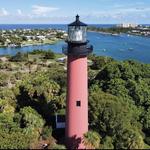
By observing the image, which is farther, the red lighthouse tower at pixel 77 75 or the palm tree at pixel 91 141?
the red lighthouse tower at pixel 77 75

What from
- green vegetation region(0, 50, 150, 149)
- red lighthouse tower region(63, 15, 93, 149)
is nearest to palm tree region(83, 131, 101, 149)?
green vegetation region(0, 50, 150, 149)

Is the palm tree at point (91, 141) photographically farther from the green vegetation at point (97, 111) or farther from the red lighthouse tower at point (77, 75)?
the red lighthouse tower at point (77, 75)

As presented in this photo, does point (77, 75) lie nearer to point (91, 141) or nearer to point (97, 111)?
point (91, 141)

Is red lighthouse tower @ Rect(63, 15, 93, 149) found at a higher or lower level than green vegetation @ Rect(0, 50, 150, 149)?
higher

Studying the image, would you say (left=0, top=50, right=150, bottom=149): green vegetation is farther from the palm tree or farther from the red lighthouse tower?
the red lighthouse tower

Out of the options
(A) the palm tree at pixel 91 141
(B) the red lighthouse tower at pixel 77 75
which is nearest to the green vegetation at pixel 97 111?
(A) the palm tree at pixel 91 141

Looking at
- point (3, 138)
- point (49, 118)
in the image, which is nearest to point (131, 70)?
point (49, 118)
